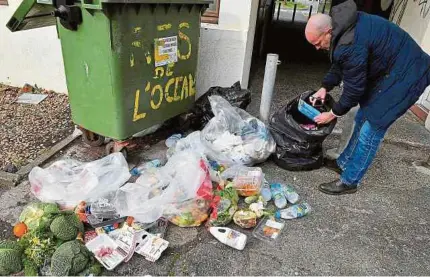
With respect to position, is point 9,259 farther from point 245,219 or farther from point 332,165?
point 332,165

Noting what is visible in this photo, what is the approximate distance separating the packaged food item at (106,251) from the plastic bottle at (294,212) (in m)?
1.15

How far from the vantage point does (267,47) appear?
790 cm

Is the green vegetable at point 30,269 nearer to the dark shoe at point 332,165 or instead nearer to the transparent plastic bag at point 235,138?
the transparent plastic bag at point 235,138

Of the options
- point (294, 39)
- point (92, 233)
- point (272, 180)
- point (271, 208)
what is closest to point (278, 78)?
point (272, 180)

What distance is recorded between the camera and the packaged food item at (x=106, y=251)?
6.21 ft

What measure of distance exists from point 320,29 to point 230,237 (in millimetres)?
1522

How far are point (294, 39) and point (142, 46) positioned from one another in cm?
782

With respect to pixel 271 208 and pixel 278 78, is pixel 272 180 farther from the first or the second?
pixel 278 78

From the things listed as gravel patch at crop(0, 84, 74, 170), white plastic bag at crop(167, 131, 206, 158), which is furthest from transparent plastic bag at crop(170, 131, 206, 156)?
gravel patch at crop(0, 84, 74, 170)

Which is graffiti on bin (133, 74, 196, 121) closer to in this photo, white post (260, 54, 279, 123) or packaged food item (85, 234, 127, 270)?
white post (260, 54, 279, 123)

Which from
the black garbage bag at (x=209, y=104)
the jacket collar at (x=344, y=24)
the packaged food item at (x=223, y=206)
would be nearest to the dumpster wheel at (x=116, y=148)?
the black garbage bag at (x=209, y=104)

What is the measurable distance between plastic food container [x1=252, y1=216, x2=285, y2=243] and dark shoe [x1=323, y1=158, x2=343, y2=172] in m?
0.98

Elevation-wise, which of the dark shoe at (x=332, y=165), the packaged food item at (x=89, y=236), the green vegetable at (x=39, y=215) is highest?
the green vegetable at (x=39, y=215)

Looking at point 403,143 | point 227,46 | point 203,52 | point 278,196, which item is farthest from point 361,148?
point 203,52
